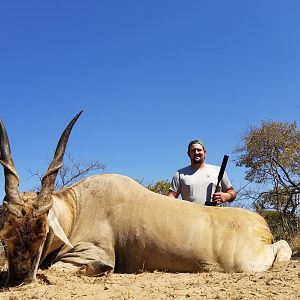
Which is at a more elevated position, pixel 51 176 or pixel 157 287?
pixel 51 176

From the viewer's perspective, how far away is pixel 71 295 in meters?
3.41

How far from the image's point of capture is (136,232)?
190 inches

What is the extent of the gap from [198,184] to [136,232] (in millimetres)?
1880

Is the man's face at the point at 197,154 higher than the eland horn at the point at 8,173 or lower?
higher

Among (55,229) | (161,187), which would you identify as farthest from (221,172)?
(161,187)

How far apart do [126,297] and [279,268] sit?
75.5 inches

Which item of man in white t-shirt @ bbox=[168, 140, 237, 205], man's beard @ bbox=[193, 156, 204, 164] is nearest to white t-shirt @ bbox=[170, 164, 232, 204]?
man in white t-shirt @ bbox=[168, 140, 237, 205]

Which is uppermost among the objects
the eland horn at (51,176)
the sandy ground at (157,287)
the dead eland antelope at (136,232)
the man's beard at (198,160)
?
the man's beard at (198,160)

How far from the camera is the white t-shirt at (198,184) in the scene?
6.49m

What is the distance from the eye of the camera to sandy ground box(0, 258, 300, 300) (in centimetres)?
329

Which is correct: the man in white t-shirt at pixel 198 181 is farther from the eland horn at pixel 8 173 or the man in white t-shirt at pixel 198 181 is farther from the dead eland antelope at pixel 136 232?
the eland horn at pixel 8 173

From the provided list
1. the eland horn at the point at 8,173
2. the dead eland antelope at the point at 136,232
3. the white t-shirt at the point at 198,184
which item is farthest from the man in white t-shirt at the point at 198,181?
the eland horn at the point at 8,173

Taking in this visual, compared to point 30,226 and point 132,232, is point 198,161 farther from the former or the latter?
point 30,226

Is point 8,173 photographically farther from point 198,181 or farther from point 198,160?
point 198,160
